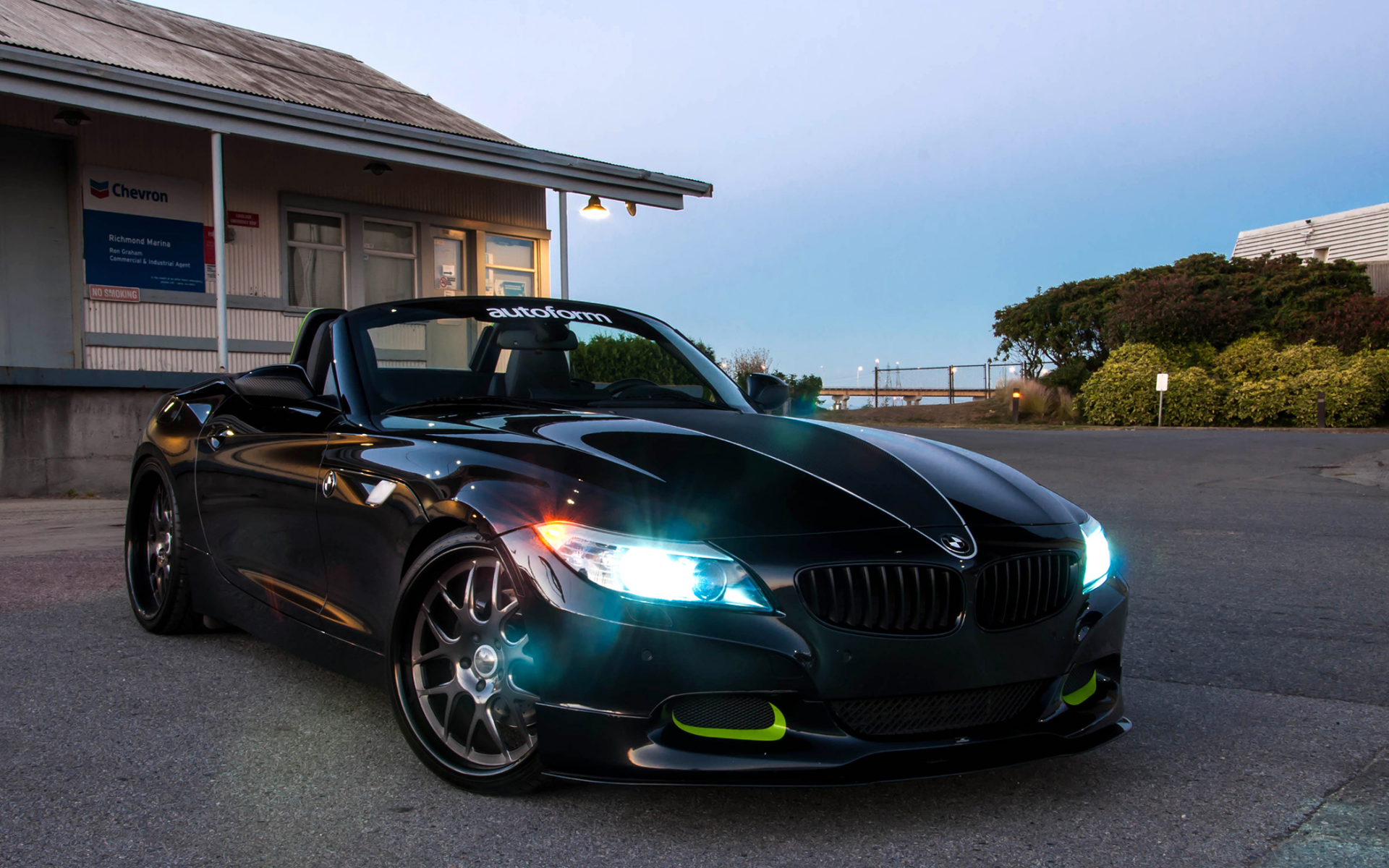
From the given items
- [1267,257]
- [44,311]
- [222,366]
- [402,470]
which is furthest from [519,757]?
[1267,257]

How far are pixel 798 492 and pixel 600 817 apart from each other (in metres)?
0.92

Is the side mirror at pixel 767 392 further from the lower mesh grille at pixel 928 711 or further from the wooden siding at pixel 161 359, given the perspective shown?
the wooden siding at pixel 161 359

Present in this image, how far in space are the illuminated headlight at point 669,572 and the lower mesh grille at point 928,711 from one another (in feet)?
Answer: 1.07

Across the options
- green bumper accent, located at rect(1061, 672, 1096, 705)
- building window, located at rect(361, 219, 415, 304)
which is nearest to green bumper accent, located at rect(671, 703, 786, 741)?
green bumper accent, located at rect(1061, 672, 1096, 705)

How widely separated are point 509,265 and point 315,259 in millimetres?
3074

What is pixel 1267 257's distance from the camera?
34.8 metres

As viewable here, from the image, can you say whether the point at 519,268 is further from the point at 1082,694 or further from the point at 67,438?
the point at 1082,694

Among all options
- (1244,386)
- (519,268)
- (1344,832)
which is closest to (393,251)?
(519,268)

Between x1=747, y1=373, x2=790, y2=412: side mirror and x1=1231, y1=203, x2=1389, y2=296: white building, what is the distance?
162 feet

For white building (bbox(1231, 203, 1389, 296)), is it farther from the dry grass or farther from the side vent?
the side vent

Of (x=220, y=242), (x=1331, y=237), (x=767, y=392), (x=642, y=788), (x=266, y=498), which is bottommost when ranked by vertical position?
(x=642, y=788)

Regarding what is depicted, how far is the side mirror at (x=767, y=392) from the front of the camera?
445cm

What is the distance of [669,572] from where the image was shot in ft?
8.07

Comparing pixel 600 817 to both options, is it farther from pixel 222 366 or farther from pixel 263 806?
pixel 222 366
